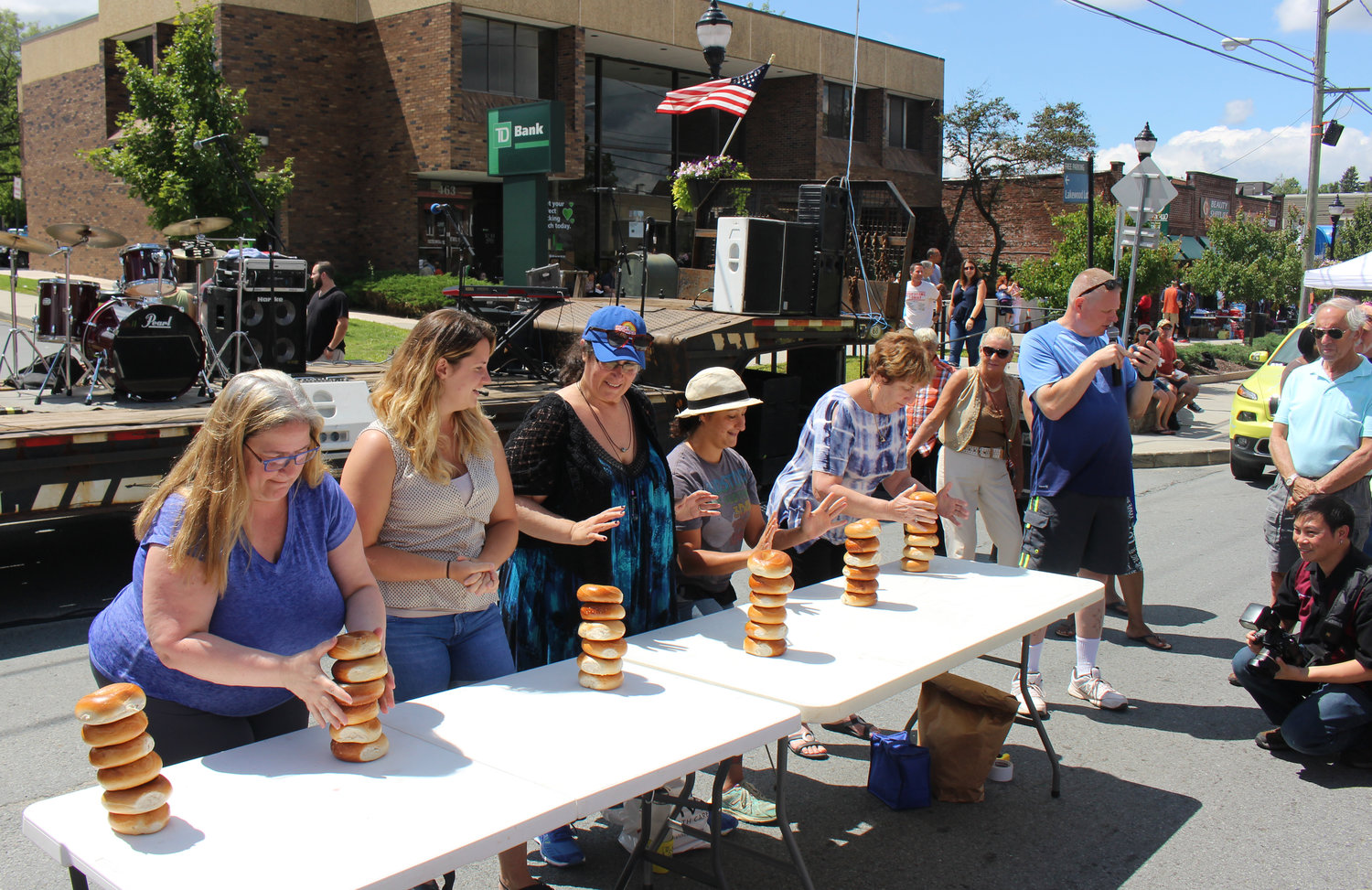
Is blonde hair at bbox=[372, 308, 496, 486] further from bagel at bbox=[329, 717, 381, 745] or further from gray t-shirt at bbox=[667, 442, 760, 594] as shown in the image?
gray t-shirt at bbox=[667, 442, 760, 594]

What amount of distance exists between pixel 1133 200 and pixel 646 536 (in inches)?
373

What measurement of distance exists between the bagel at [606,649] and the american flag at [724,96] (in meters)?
9.71

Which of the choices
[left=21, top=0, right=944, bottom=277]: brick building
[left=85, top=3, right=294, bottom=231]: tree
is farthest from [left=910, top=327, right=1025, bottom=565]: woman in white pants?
[left=21, top=0, right=944, bottom=277]: brick building

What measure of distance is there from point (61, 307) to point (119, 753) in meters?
8.53

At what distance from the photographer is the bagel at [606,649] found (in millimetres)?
2855

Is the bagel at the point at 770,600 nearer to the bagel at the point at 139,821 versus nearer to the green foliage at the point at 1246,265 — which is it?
the bagel at the point at 139,821

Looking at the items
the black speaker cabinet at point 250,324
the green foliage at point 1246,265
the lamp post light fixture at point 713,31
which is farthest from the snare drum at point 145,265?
the green foliage at point 1246,265

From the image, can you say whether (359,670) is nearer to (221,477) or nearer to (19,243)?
(221,477)

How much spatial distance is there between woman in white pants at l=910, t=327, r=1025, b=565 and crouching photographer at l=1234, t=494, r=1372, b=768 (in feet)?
4.83

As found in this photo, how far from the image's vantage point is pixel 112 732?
201cm

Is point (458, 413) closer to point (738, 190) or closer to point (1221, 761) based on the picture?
point (1221, 761)

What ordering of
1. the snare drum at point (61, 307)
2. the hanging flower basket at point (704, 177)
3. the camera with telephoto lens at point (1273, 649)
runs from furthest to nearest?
the hanging flower basket at point (704, 177), the snare drum at point (61, 307), the camera with telephoto lens at point (1273, 649)

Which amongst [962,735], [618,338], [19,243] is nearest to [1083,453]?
[962,735]

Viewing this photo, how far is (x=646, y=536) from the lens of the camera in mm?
3477
